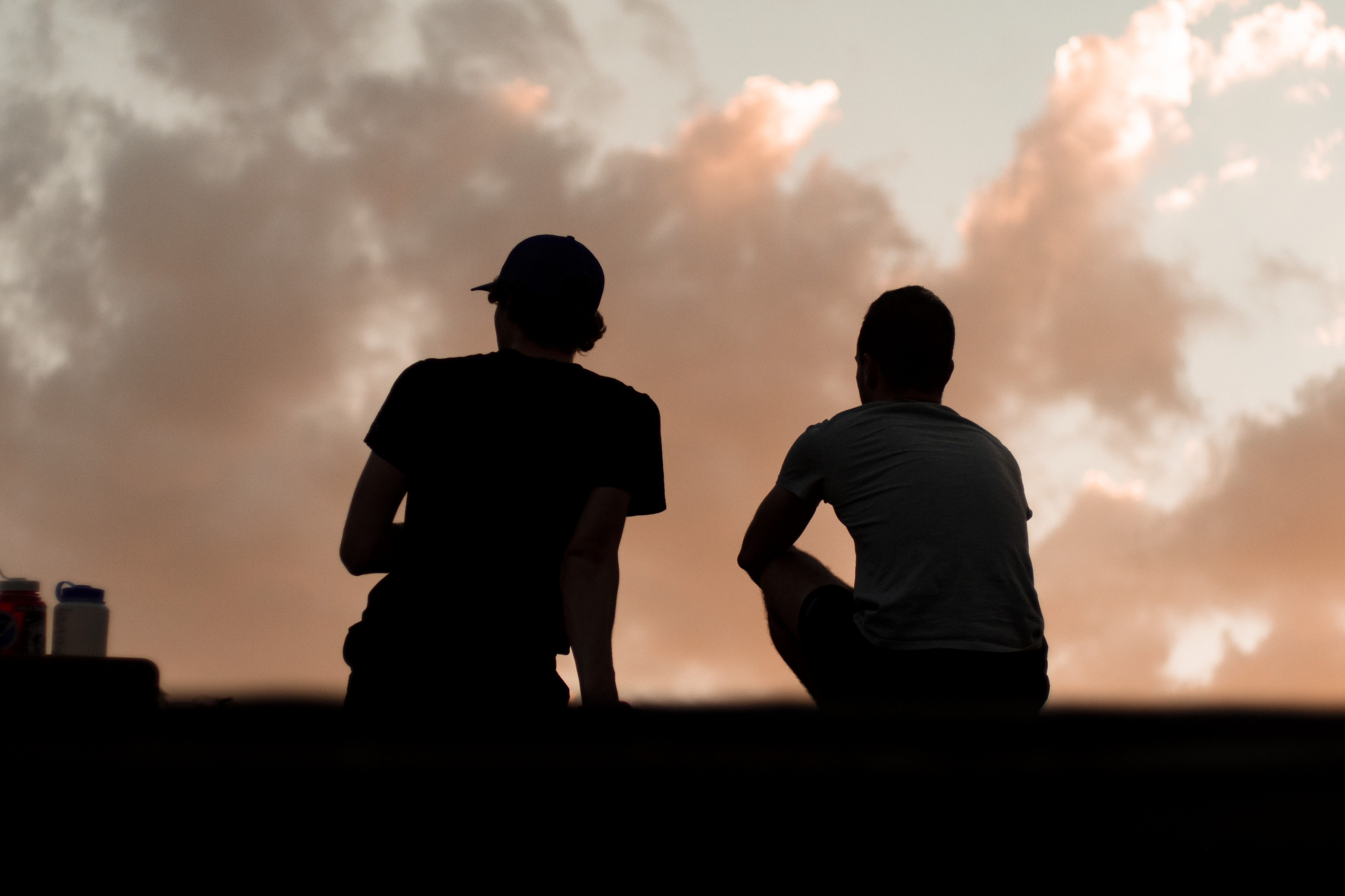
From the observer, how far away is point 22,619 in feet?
9.57

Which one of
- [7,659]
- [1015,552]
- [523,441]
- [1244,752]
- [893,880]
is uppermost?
[523,441]

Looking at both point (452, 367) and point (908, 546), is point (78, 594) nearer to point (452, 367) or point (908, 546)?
point (452, 367)

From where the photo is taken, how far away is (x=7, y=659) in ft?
7.30

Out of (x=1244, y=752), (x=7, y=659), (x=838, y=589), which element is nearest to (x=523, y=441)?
(x=838, y=589)

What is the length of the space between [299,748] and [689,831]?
0.35 metres

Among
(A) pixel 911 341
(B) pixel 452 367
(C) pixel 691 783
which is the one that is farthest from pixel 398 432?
(C) pixel 691 783

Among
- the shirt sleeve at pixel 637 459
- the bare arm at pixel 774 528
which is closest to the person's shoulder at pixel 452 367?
the shirt sleeve at pixel 637 459

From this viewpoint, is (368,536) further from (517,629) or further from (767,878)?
(767,878)

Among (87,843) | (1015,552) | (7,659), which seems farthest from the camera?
(1015,552)

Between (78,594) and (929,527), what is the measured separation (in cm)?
221

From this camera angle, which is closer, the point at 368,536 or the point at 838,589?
the point at 368,536

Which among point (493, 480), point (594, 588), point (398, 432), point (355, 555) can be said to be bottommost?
point (594, 588)

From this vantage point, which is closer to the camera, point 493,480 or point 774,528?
point 493,480

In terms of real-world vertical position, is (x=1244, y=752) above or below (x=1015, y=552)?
below
